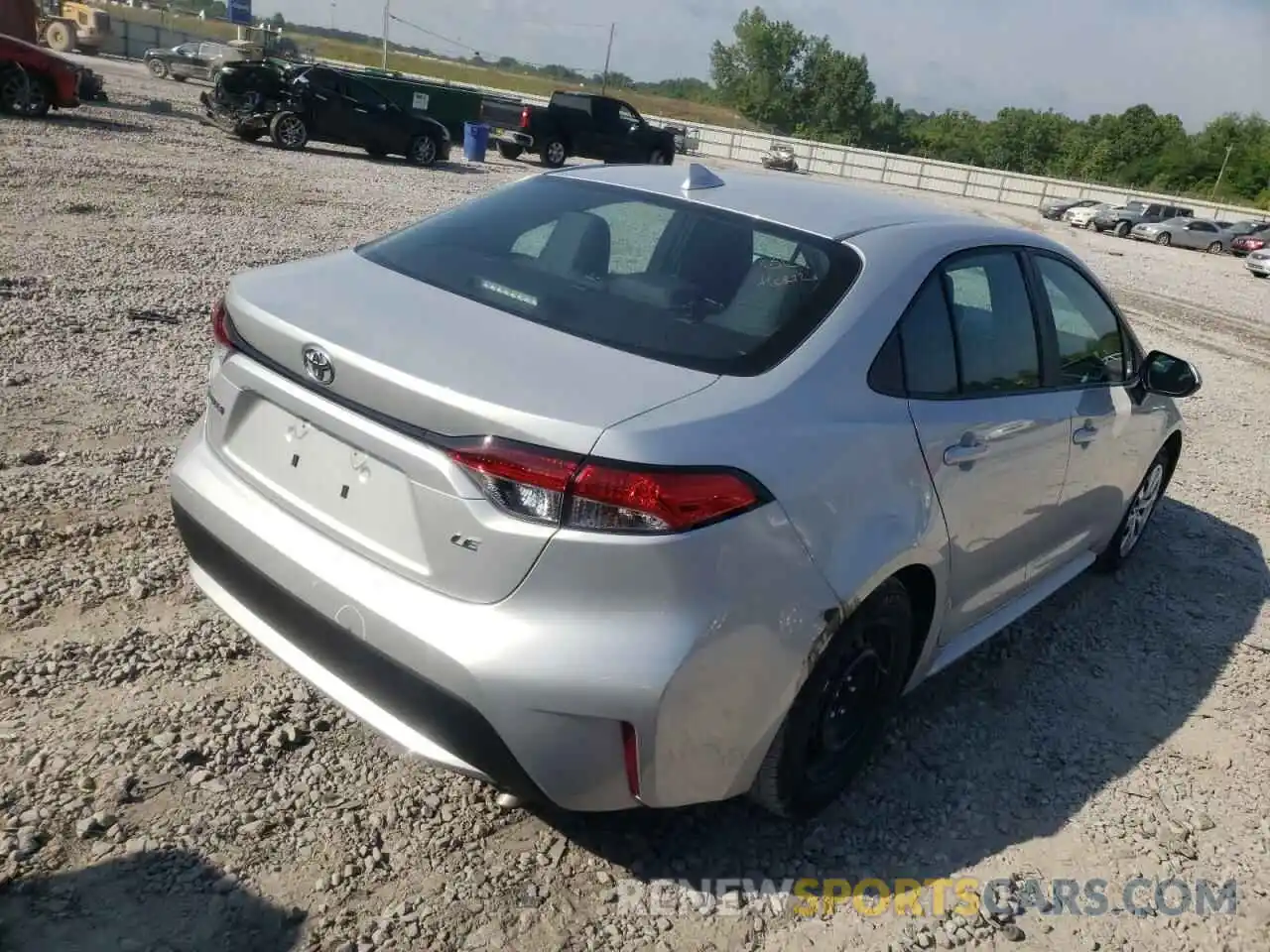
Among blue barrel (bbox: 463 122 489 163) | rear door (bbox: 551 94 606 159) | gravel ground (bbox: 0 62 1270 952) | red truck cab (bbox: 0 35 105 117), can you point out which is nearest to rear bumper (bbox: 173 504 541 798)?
gravel ground (bbox: 0 62 1270 952)

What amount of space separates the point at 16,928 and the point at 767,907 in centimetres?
175

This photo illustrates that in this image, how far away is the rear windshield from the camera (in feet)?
8.53

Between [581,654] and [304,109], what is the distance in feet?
67.1

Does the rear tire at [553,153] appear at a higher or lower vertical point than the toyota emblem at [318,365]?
lower

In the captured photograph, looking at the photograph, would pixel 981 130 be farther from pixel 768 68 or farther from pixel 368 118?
pixel 368 118

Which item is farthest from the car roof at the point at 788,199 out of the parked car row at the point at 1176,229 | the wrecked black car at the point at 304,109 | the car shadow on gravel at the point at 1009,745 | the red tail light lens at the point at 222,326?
the parked car row at the point at 1176,229

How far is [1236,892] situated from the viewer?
2.94 m

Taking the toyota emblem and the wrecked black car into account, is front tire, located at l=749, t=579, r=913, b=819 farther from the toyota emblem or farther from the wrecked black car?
the wrecked black car

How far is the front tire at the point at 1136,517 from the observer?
4.77 meters

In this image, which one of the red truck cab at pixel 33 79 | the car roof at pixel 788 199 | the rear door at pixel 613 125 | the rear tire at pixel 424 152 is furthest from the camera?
the rear door at pixel 613 125

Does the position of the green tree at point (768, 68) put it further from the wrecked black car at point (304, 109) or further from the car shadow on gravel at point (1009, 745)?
the car shadow on gravel at point (1009, 745)

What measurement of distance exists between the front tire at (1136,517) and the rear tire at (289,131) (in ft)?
61.5

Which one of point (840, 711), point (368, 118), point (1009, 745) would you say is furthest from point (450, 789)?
point (368, 118)

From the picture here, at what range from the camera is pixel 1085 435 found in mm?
3760
